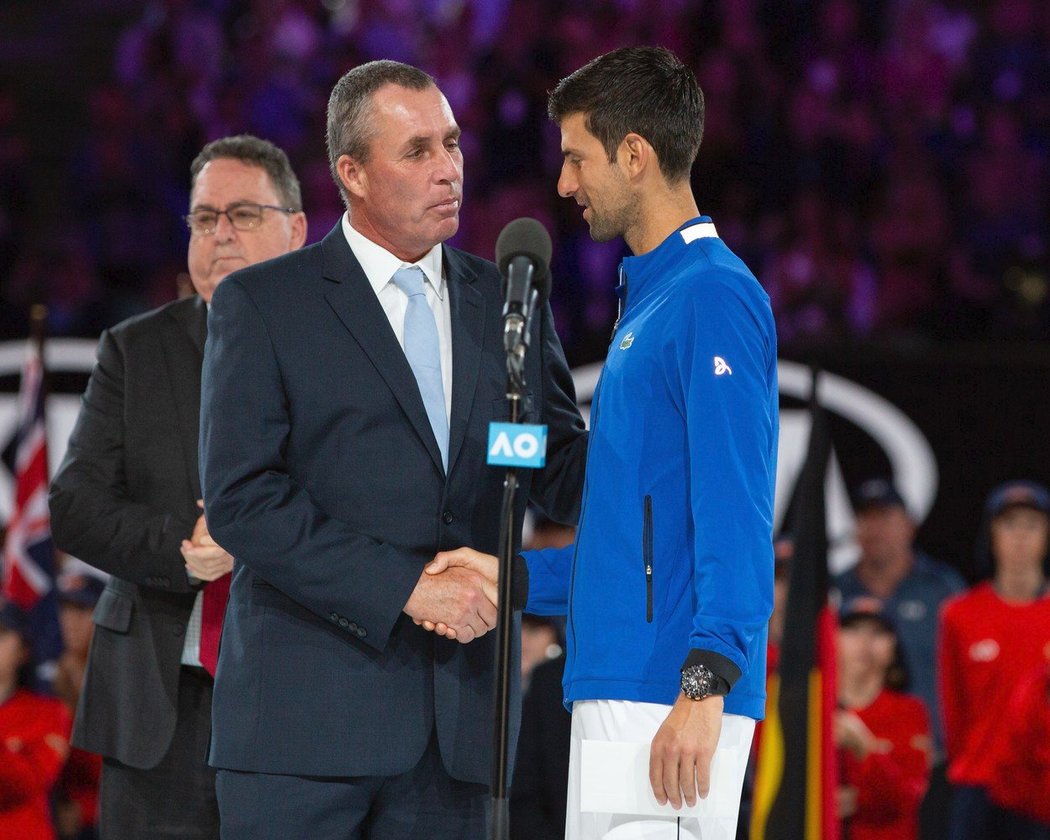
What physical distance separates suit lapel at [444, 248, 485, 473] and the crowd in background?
4.55 metres

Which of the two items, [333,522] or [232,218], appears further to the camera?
[232,218]

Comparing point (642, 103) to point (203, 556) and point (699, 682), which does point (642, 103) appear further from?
point (203, 556)

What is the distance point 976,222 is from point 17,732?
5669 mm

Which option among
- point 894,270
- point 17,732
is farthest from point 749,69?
point 17,732

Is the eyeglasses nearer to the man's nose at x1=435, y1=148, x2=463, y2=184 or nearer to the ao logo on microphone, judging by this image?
the man's nose at x1=435, y1=148, x2=463, y2=184

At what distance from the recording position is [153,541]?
10.5 feet

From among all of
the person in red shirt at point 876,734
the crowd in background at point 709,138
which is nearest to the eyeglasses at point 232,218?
the person in red shirt at point 876,734

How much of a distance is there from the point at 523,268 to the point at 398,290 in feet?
1.81

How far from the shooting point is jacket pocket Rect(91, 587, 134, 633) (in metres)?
3.33

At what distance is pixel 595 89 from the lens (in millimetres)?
2564

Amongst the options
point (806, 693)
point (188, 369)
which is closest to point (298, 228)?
point (188, 369)

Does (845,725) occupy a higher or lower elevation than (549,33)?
lower

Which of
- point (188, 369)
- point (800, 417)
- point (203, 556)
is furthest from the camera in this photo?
point (800, 417)

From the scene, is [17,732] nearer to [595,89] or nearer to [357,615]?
[357,615]
